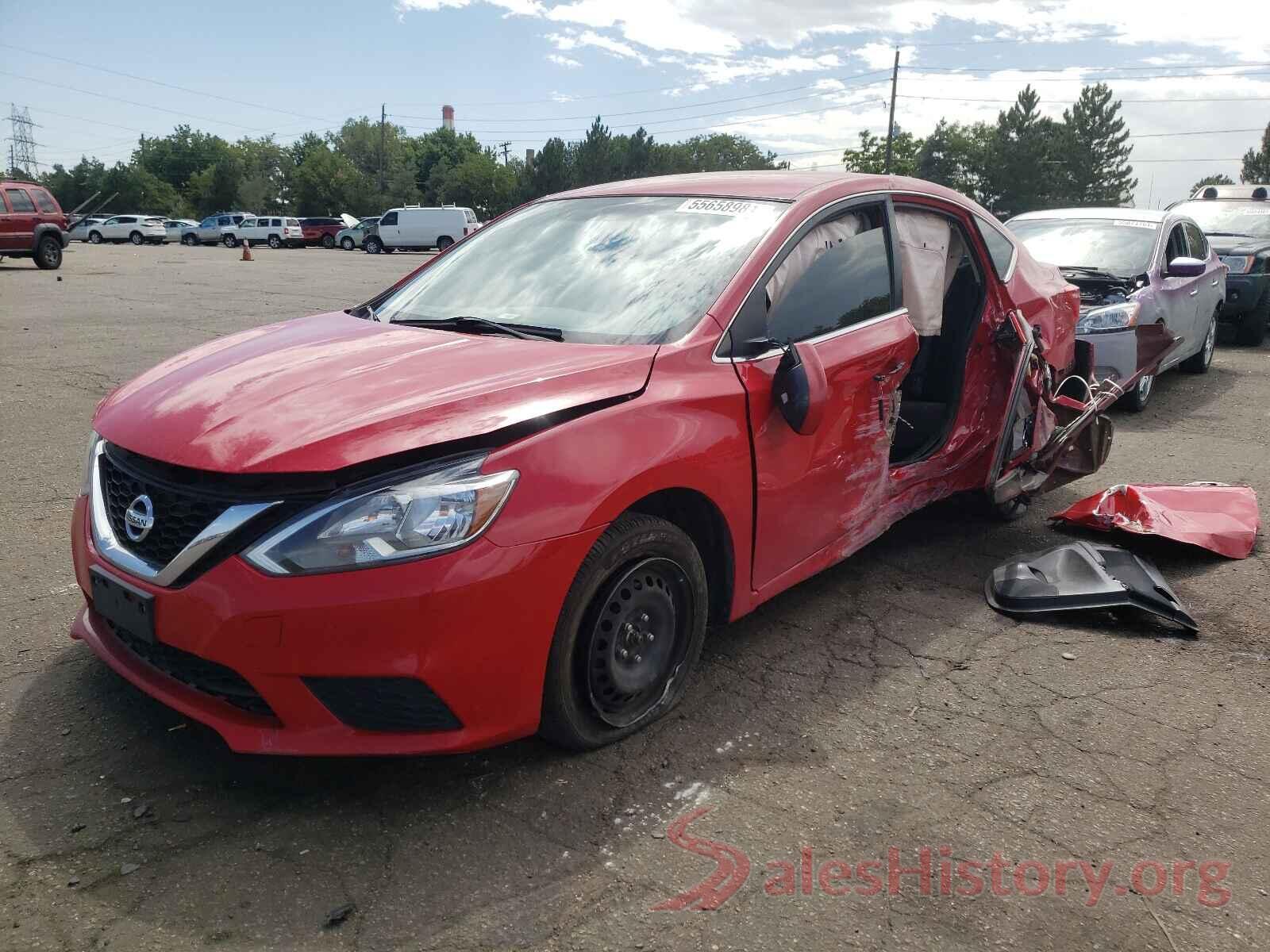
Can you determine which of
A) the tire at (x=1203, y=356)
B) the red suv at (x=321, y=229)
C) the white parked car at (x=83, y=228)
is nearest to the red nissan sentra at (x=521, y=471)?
the tire at (x=1203, y=356)

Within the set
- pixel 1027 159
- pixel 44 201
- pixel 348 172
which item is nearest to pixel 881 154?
pixel 1027 159

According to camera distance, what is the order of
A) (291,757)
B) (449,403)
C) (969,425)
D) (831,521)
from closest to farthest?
(449,403) → (291,757) → (831,521) → (969,425)

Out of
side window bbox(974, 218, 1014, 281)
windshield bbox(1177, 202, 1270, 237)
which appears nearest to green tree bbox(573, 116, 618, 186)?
windshield bbox(1177, 202, 1270, 237)

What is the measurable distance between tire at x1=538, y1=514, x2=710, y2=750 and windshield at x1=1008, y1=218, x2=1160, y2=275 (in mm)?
6380

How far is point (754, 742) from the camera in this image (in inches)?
115

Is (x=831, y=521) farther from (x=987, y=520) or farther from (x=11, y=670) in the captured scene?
(x=11, y=670)

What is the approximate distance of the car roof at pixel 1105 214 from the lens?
8.73 metres

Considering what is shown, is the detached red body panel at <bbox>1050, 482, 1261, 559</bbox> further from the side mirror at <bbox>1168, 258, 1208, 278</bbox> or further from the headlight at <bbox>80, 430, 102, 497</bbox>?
the headlight at <bbox>80, 430, 102, 497</bbox>

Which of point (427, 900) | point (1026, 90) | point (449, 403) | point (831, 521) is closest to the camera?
point (427, 900)

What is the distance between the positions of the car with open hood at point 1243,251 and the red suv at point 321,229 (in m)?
45.6

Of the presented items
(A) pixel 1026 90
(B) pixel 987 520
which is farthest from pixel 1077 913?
(A) pixel 1026 90

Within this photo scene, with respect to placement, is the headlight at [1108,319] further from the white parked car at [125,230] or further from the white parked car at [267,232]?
the white parked car at [125,230]

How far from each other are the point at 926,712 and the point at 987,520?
2.24 m

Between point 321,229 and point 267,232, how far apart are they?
2.84 m
